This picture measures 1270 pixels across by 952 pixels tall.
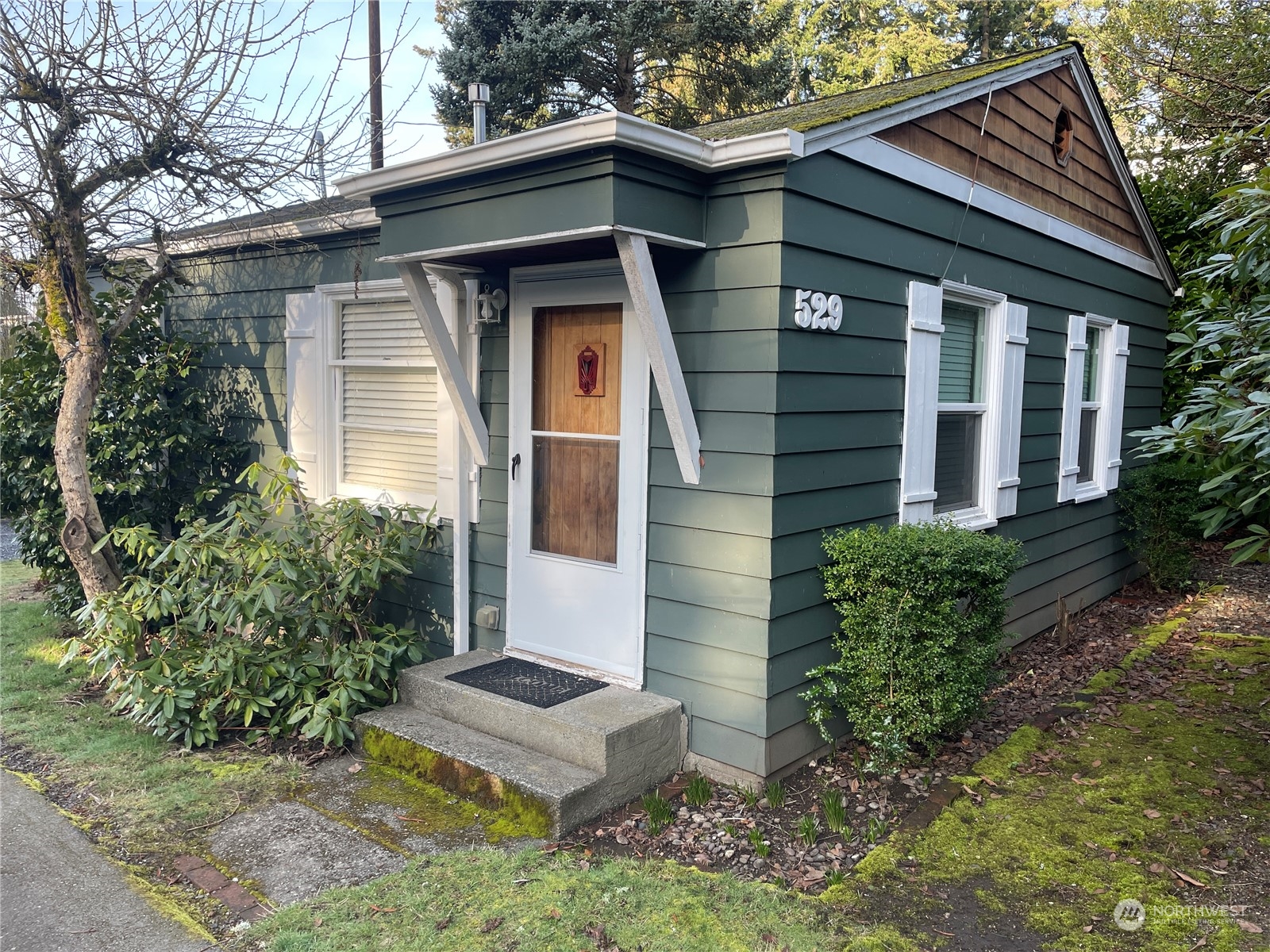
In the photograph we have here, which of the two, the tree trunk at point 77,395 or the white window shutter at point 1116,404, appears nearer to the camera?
the tree trunk at point 77,395

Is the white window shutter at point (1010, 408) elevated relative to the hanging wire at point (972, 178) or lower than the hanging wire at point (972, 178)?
lower

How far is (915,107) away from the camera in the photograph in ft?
14.6

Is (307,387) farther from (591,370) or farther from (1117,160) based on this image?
(1117,160)

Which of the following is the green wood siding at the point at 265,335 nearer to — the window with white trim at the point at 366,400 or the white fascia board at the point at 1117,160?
the window with white trim at the point at 366,400

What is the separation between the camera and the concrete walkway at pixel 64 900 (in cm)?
277

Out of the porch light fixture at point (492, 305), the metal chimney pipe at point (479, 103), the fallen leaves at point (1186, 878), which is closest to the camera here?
the fallen leaves at point (1186, 878)

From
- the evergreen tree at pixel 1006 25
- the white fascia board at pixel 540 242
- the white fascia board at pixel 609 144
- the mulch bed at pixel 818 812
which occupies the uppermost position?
the evergreen tree at pixel 1006 25

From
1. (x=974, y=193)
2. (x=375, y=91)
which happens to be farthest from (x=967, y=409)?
(x=375, y=91)

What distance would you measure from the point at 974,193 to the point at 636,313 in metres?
2.44

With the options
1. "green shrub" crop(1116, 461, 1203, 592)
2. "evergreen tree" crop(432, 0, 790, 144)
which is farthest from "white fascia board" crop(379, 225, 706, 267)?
"evergreen tree" crop(432, 0, 790, 144)

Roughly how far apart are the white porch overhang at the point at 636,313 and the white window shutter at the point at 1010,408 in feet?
8.31

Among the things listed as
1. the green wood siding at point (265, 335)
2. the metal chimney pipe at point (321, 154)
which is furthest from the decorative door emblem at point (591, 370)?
the metal chimney pipe at point (321, 154)

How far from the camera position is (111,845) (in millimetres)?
3383

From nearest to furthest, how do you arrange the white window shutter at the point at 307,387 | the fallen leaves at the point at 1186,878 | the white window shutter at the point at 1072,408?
1. the fallen leaves at the point at 1186,878
2. the white window shutter at the point at 307,387
3. the white window shutter at the point at 1072,408
